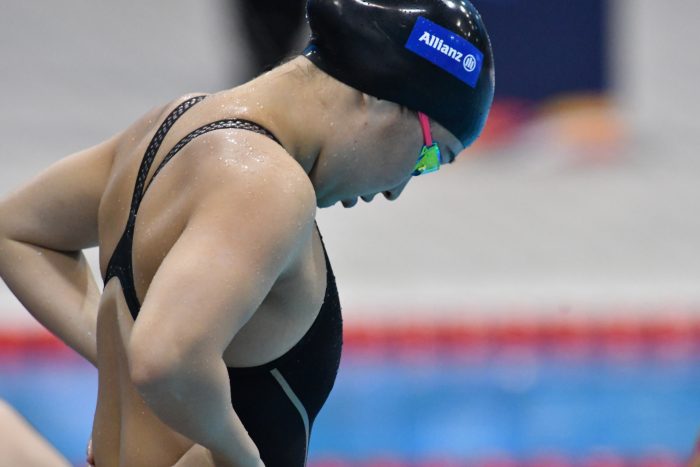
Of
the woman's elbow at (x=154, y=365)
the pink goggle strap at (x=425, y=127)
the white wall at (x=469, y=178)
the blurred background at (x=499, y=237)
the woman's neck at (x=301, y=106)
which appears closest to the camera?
the woman's elbow at (x=154, y=365)

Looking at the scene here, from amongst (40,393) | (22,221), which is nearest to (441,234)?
(40,393)

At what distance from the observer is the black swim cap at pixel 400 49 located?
1.82 metres

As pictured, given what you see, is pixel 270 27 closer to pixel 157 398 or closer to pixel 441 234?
pixel 441 234

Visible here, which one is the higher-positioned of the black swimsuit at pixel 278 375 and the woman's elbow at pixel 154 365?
the woman's elbow at pixel 154 365

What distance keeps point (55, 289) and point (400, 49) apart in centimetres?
81

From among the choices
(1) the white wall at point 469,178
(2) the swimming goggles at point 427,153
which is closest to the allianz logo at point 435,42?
(2) the swimming goggles at point 427,153

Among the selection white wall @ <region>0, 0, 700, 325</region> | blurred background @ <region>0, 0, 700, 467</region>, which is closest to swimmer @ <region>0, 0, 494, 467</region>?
blurred background @ <region>0, 0, 700, 467</region>

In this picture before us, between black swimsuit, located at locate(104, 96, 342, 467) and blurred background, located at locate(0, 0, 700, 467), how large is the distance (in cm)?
286

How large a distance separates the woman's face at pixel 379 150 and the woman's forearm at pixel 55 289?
0.58 meters

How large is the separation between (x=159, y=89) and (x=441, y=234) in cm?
301

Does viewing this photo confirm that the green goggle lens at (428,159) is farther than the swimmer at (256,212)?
Yes

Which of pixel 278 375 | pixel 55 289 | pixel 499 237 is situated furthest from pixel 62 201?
pixel 499 237

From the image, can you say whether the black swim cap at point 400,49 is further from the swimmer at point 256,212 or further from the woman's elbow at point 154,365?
the woman's elbow at point 154,365

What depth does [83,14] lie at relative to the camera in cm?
947
